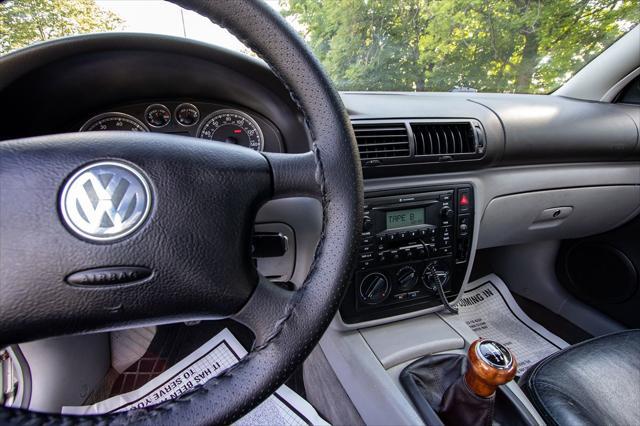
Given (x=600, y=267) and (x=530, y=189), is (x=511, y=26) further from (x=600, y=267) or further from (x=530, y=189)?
(x=600, y=267)

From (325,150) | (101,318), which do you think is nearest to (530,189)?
(325,150)

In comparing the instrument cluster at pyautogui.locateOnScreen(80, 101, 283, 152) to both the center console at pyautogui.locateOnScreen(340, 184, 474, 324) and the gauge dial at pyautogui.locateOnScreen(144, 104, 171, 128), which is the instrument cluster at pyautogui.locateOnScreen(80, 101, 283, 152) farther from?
the center console at pyautogui.locateOnScreen(340, 184, 474, 324)

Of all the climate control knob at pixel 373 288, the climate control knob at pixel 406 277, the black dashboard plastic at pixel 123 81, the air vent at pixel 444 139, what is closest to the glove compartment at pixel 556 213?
the air vent at pixel 444 139

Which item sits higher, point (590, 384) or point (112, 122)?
point (112, 122)

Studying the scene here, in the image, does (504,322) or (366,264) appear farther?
(504,322)

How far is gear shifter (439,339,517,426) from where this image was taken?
2.12ft

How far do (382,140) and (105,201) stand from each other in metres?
0.69

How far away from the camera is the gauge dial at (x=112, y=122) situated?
100 cm

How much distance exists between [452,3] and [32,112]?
1.46 m

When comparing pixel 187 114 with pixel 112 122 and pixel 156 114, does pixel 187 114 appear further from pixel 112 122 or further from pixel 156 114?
pixel 112 122

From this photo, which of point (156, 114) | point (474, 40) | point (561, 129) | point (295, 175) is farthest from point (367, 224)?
point (474, 40)

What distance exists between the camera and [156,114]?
1.03 meters

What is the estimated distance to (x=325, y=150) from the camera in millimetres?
532

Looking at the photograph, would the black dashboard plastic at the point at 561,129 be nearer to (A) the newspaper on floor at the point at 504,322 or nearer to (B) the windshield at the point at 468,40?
(B) the windshield at the point at 468,40
